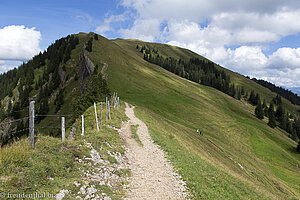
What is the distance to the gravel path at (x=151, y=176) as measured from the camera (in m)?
9.29

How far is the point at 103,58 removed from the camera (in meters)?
91.1

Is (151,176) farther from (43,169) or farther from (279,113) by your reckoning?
(279,113)

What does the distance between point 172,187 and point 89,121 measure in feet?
61.9

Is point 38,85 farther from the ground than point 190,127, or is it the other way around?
point 38,85

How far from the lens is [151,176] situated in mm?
11375

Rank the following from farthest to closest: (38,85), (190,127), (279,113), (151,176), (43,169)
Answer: (279,113) < (38,85) < (190,127) < (151,176) < (43,169)

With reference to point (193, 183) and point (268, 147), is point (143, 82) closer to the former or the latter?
point (268, 147)

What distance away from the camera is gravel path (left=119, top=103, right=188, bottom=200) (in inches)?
366

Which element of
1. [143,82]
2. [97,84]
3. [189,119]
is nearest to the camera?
[97,84]

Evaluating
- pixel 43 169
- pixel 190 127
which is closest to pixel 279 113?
pixel 190 127

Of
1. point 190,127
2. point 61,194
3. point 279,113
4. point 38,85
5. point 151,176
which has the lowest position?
point 279,113

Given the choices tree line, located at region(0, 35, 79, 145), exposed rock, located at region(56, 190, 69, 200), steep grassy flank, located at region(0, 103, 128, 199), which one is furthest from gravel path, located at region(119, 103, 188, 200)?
tree line, located at region(0, 35, 79, 145)

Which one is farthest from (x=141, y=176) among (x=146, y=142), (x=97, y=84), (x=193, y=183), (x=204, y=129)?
(x=204, y=129)

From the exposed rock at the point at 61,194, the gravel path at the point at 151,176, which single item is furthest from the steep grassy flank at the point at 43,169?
the gravel path at the point at 151,176
